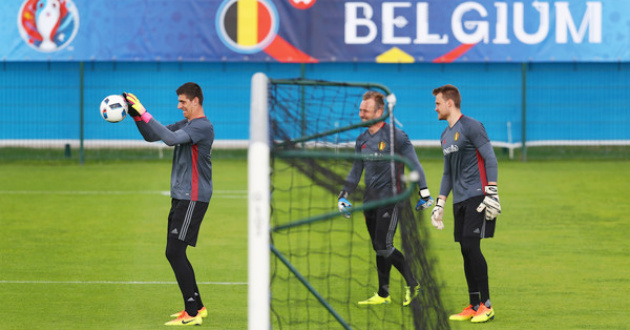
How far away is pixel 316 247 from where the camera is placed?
12.5 meters

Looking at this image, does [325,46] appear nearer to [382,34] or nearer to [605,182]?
[382,34]

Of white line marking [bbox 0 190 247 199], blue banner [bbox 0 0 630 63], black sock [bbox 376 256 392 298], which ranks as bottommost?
black sock [bbox 376 256 392 298]

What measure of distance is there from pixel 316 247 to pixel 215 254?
1323 millimetres

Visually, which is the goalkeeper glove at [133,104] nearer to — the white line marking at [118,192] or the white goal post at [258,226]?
the white goal post at [258,226]

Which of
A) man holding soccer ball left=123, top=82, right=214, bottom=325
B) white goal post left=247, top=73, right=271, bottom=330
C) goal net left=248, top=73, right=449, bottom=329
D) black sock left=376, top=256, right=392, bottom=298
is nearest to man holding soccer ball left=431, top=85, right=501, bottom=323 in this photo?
goal net left=248, top=73, right=449, bottom=329

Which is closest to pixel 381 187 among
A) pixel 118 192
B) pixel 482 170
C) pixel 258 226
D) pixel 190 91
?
pixel 482 170

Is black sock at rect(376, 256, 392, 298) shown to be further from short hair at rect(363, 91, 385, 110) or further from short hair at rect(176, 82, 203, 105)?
short hair at rect(176, 82, 203, 105)

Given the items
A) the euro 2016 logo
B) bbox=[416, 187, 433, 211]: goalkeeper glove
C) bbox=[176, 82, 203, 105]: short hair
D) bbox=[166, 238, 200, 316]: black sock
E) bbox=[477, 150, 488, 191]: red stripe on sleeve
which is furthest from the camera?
the euro 2016 logo

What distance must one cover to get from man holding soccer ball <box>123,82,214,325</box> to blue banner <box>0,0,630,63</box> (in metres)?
13.8

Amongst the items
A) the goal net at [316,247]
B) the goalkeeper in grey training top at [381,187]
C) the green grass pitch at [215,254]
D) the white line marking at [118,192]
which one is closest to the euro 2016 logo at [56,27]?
the green grass pitch at [215,254]

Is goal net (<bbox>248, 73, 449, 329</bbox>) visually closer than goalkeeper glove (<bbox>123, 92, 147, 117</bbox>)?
Yes

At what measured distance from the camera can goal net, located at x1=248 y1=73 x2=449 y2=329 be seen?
197 inches

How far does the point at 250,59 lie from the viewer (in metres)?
22.3

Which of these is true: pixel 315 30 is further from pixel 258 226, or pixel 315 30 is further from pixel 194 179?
pixel 258 226
